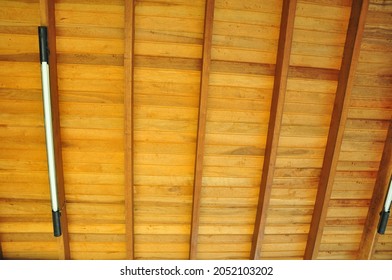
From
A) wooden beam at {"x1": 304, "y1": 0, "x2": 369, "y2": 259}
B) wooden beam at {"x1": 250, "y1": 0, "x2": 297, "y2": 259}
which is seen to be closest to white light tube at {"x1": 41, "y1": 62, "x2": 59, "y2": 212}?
wooden beam at {"x1": 250, "y1": 0, "x2": 297, "y2": 259}

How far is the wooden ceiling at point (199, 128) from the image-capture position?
8.87 ft

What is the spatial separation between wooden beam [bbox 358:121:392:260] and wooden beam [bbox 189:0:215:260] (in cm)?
245

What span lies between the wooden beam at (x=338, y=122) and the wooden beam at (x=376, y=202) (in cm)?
71

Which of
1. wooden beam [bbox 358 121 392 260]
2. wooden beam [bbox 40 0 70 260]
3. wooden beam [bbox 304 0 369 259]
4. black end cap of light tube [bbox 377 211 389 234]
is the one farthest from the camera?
wooden beam [bbox 358 121 392 260]

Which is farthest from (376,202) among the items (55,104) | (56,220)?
(55,104)

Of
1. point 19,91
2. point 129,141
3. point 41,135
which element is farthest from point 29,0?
point 129,141

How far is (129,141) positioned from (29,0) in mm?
1831

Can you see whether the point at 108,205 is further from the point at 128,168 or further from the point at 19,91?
the point at 19,91

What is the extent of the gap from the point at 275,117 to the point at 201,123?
89 cm

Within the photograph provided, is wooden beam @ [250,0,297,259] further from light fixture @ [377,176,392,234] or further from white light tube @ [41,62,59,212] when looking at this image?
white light tube @ [41,62,59,212]

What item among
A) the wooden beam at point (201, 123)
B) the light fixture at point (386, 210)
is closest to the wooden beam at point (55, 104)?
the wooden beam at point (201, 123)

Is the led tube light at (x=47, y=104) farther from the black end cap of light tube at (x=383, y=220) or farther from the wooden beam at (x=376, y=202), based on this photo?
the wooden beam at (x=376, y=202)

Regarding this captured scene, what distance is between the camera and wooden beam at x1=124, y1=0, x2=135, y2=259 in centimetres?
252

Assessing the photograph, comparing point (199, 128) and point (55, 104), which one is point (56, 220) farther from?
point (199, 128)
